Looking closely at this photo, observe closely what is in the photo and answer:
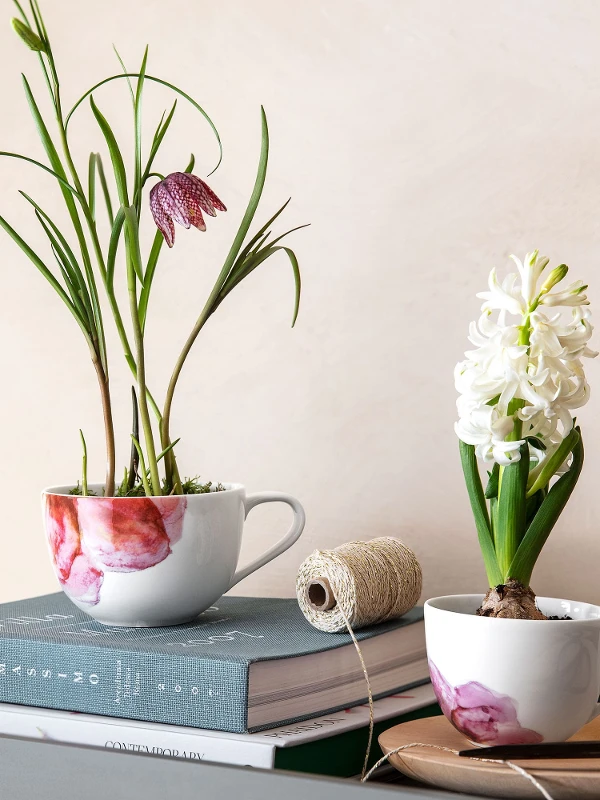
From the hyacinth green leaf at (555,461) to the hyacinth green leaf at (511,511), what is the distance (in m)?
0.01

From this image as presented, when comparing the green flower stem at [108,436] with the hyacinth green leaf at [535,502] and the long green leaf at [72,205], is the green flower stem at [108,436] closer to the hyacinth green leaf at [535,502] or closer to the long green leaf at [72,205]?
the long green leaf at [72,205]

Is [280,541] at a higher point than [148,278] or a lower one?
lower

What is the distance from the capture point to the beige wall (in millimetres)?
770

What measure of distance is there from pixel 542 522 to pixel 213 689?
217 millimetres

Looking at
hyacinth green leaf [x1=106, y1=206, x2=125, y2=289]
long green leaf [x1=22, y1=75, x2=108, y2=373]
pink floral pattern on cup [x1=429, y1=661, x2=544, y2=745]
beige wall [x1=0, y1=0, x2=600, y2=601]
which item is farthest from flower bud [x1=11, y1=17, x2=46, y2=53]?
pink floral pattern on cup [x1=429, y1=661, x2=544, y2=745]

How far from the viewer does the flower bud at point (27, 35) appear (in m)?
0.63

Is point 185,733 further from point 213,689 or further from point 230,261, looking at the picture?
point 230,261

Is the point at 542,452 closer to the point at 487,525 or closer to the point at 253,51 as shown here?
the point at 487,525

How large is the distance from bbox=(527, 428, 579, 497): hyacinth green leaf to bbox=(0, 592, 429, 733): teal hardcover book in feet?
0.56

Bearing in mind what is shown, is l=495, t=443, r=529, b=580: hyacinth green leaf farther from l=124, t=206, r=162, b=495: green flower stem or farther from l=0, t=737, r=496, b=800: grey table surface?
l=124, t=206, r=162, b=495: green flower stem

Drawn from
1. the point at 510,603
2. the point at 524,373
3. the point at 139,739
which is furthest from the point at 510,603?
the point at 139,739

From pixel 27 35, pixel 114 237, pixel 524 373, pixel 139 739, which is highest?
pixel 27 35

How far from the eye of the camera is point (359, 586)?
0.62m

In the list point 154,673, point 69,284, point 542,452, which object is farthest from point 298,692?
point 69,284
